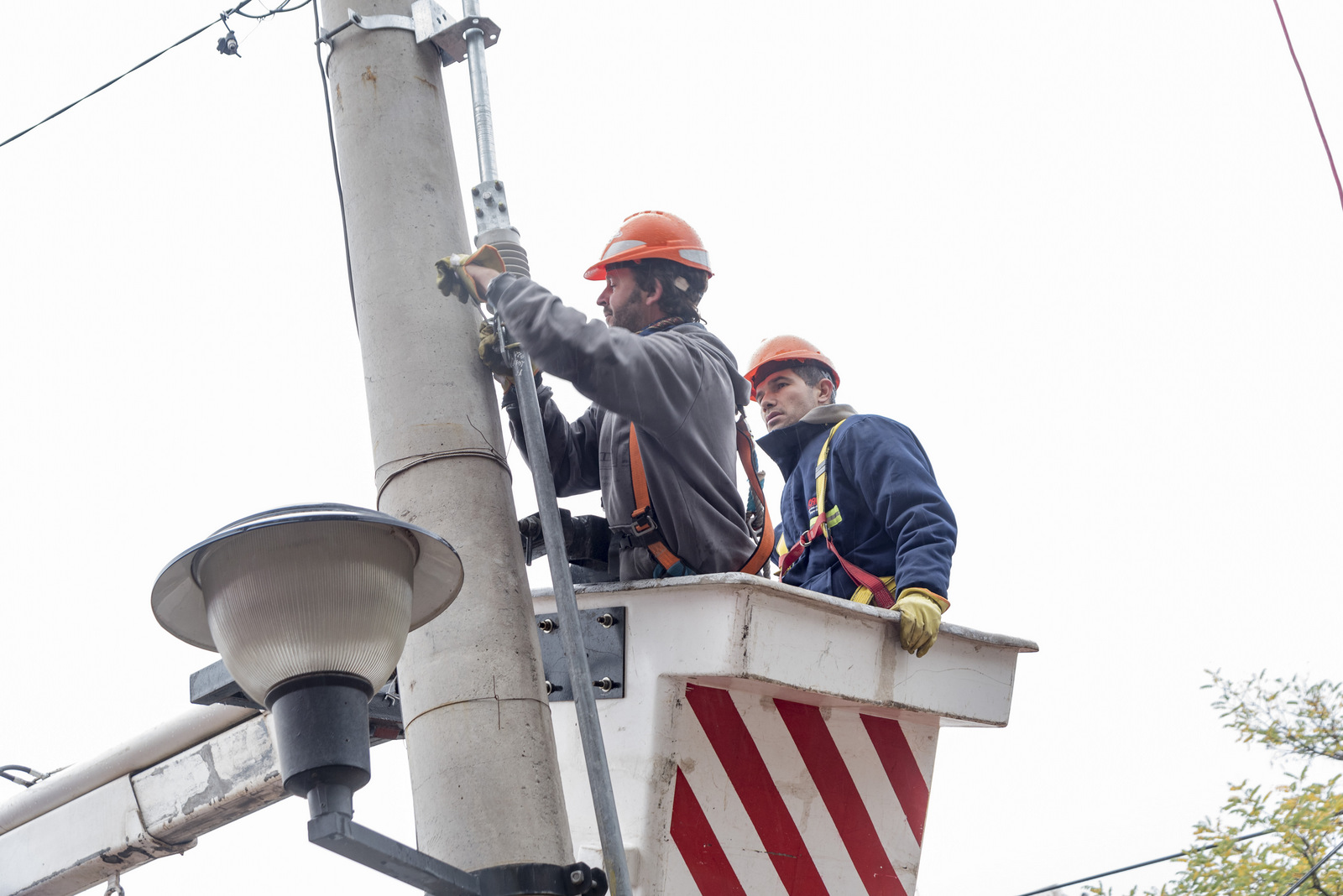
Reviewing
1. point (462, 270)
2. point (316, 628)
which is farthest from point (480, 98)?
point (316, 628)

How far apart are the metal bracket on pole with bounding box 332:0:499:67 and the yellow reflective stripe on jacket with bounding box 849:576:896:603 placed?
1.84 m

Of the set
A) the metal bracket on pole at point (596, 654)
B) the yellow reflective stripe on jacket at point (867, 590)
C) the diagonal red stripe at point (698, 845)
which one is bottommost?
the diagonal red stripe at point (698, 845)

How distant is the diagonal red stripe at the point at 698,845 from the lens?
2.57 m

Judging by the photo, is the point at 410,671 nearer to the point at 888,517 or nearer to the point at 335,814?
the point at 335,814

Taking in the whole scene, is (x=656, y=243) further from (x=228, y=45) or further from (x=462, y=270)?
(x=228, y=45)

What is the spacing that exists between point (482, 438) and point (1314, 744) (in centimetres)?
1217

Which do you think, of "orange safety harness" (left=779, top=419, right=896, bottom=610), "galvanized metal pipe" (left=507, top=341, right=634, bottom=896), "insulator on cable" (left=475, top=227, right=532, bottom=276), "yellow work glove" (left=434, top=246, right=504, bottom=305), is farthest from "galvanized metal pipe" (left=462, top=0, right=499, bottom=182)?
"orange safety harness" (left=779, top=419, right=896, bottom=610)

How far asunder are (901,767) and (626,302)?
1406 mm

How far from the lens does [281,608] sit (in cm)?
→ 173

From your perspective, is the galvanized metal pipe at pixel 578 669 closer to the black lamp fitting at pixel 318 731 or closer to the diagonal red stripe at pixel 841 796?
the black lamp fitting at pixel 318 731

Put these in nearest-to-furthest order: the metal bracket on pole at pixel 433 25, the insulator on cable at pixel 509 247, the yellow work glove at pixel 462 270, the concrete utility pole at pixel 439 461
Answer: the concrete utility pole at pixel 439 461 < the yellow work glove at pixel 462 270 < the insulator on cable at pixel 509 247 < the metal bracket on pole at pixel 433 25

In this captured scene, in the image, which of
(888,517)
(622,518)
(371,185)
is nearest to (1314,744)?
(888,517)

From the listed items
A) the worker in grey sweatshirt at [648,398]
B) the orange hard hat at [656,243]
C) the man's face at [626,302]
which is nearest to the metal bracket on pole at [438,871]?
the worker in grey sweatshirt at [648,398]

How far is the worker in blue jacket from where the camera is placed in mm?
3465
